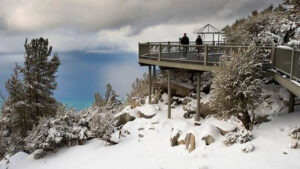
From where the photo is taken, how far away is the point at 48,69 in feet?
65.2

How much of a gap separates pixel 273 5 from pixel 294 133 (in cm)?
1963

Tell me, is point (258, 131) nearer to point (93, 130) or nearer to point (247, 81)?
point (247, 81)

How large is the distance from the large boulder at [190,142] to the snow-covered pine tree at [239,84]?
157 centimetres

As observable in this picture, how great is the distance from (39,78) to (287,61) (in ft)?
59.5

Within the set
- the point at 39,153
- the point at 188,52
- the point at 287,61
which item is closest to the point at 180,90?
the point at 188,52

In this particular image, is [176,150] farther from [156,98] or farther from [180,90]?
[156,98]

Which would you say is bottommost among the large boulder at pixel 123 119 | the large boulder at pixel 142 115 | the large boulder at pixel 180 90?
the large boulder at pixel 123 119

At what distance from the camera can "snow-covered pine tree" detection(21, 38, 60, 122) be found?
18.8 metres

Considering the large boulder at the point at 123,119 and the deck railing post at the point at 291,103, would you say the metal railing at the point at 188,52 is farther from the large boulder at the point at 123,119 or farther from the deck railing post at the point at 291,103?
the large boulder at the point at 123,119

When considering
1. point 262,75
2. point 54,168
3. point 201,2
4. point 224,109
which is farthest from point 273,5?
point 54,168

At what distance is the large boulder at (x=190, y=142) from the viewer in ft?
30.3

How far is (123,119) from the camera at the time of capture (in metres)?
14.8

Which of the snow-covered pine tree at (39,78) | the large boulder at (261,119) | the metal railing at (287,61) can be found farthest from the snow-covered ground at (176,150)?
the snow-covered pine tree at (39,78)

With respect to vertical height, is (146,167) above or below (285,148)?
below
